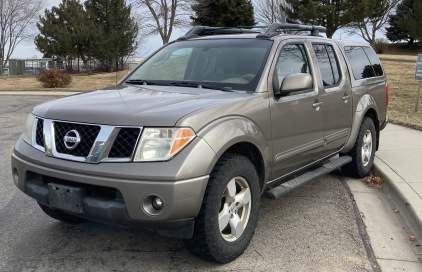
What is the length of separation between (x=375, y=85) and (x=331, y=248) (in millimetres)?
3140

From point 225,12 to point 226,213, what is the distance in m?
32.6

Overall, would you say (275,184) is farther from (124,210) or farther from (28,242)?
(28,242)

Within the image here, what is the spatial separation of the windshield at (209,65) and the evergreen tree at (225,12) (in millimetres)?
30385

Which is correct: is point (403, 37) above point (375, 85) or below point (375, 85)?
above

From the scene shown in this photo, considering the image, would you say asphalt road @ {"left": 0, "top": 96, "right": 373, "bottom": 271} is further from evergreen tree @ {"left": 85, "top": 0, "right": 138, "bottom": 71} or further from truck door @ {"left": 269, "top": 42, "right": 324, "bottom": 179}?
evergreen tree @ {"left": 85, "top": 0, "right": 138, "bottom": 71}

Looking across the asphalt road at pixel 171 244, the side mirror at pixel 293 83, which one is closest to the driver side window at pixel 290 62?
the side mirror at pixel 293 83

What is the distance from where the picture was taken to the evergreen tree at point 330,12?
3550 cm

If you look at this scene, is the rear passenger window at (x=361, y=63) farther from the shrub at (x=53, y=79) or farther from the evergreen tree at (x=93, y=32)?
the evergreen tree at (x=93, y=32)

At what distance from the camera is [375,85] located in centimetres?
625

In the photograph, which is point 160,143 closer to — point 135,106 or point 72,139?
point 135,106

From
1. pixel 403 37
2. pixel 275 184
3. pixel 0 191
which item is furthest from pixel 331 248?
pixel 403 37

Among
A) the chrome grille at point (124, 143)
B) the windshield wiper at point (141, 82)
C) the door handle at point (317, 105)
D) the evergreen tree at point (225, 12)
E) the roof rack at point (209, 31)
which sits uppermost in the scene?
the evergreen tree at point (225, 12)

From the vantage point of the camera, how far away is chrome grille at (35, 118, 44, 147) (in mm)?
3537

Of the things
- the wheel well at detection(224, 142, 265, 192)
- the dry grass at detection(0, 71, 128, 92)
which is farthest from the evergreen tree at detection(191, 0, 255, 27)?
the wheel well at detection(224, 142, 265, 192)
